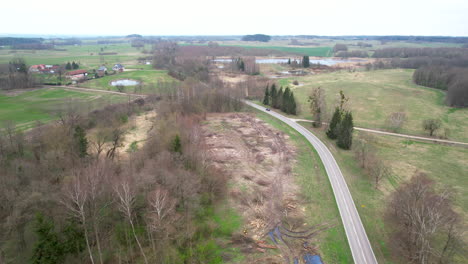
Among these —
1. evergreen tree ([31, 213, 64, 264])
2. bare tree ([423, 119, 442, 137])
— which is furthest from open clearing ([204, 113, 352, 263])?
bare tree ([423, 119, 442, 137])

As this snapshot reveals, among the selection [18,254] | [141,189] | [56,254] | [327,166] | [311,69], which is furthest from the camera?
[311,69]

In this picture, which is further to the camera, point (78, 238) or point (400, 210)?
point (400, 210)

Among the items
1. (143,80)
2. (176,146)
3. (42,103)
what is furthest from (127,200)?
(143,80)

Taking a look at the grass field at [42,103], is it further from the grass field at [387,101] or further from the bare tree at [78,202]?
the grass field at [387,101]

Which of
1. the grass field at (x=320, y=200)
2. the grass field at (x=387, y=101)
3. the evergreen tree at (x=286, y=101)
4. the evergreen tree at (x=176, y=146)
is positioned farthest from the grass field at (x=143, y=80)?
the grass field at (x=320, y=200)

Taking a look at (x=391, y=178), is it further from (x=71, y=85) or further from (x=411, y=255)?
(x=71, y=85)

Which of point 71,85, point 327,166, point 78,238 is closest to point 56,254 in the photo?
point 78,238
